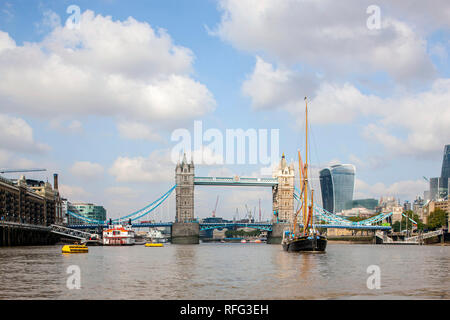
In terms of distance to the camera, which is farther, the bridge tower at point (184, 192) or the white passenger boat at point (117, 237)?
the bridge tower at point (184, 192)

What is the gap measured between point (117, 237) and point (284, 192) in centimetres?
6771

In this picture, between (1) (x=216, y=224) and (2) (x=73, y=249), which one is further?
(1) (x=216, y=224)

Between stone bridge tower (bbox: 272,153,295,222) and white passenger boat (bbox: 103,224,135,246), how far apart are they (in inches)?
2279

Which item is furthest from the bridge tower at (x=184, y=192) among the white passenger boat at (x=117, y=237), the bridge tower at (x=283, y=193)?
the white passenger boat at (x=117, y=237)

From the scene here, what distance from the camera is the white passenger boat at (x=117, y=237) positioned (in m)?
118

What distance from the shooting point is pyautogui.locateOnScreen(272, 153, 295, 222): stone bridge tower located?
168 m

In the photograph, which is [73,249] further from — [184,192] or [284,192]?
[284,192]

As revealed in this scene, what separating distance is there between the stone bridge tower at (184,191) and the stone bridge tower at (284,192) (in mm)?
25895

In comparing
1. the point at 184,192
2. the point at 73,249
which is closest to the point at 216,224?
the point at 184,192

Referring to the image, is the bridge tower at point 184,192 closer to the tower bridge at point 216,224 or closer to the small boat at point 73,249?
the tower bridge at point 216,224

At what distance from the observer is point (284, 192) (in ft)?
564

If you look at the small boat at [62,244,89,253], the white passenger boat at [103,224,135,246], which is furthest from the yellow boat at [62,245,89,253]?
the white passenger boat at [103,224,135,246]

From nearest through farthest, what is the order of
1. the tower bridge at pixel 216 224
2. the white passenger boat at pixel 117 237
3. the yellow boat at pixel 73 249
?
the yellow boat at pixel 73 249
the white passenger boat at pixel 117 237
the tower bridge at pixel 216 224
